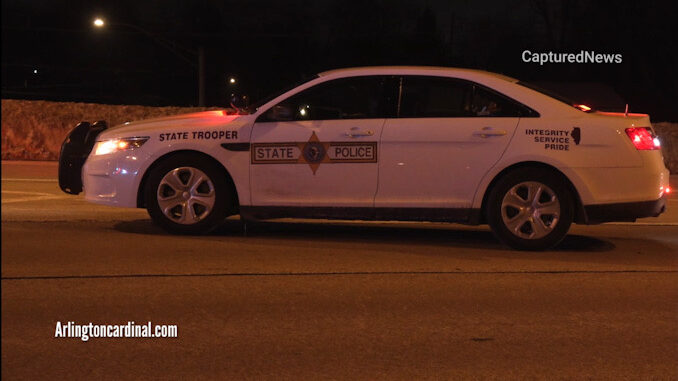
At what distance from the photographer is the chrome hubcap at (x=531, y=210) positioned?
26.4ft

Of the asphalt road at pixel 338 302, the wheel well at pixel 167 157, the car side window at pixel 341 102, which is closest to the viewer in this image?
the asphalt road at pixel 338 302

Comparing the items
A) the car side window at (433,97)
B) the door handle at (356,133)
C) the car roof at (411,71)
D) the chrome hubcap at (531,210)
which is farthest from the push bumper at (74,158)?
the chrome hubcap at (531,210)

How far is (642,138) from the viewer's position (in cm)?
811

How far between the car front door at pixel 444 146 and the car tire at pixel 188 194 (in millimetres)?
1404

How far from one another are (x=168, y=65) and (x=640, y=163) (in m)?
52.7

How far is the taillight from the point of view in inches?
317

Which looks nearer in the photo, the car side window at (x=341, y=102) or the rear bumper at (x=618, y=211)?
the rear bumper at (x=618, y=211)

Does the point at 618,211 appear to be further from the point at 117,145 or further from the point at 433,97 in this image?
the point at 117,145

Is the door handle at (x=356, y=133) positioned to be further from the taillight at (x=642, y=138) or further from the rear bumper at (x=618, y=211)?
the taillight at (x=642, y=138)

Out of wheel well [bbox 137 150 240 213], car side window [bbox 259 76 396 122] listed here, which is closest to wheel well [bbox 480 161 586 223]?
car side window [bbox 259 76 396 122]

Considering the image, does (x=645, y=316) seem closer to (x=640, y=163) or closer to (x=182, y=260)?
(x=640, y=163)

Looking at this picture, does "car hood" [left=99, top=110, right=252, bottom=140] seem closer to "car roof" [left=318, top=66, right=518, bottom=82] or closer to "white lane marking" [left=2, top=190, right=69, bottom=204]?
Result: "car roof" [left=318, top=66, right=518, bottom=82]

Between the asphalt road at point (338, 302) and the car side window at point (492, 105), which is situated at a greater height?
the car side window at point (492, 105)

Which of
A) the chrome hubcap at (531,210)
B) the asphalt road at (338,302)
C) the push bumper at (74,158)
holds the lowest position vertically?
the asphalt road at (338,302)
